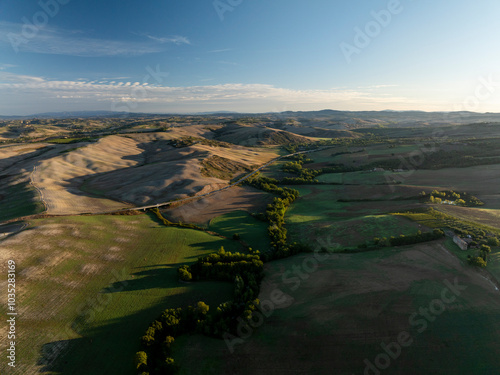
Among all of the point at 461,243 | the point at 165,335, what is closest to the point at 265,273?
the point at 165,335

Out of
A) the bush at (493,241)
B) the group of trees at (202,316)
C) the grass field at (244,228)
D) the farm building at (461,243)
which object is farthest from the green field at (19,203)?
the bush at (493,241)

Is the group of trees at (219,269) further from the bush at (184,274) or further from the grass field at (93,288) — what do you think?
the grass field at (93,288)

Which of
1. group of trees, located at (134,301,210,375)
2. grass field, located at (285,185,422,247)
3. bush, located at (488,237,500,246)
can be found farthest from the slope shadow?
bush, located at (488,237,500,246)

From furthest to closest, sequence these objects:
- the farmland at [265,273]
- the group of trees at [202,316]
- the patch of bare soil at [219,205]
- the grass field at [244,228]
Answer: the patch of bare soil at [219,205]
the grass field at [244,228]
the farmland at [265,273]
the group of trees at [202,316]

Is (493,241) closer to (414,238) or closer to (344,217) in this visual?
(414,238)

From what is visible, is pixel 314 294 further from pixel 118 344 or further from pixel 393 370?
pixel 118 344

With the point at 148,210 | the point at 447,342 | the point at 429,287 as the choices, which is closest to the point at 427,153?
the point at 429,287
